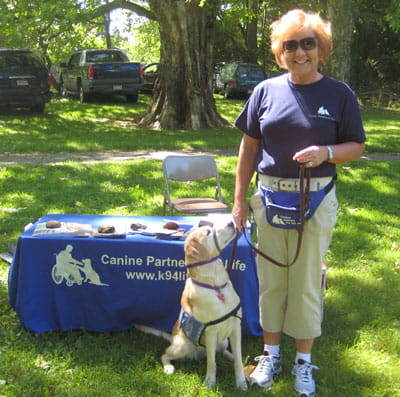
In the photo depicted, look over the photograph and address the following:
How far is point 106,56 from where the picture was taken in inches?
797

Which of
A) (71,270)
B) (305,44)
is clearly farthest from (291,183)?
(71,270)

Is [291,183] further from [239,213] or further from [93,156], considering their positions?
[93,156]

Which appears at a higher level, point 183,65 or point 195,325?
point 183,65

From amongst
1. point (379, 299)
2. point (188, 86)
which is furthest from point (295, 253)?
point (188, 86)

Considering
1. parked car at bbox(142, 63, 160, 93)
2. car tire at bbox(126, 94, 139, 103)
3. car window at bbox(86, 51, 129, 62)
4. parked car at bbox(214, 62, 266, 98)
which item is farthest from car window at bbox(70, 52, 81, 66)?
parked car at bbox(214, 62, 266, 98)

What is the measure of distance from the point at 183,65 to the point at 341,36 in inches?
215

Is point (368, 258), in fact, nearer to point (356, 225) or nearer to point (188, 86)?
point (356, 225)

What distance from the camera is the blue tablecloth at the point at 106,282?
13.1ft

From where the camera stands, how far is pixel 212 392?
3355 millimetres

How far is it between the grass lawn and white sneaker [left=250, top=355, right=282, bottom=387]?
57 mm

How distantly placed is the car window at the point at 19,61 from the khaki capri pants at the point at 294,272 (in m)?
14.0

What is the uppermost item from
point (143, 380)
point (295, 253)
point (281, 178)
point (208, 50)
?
point (208, 50)

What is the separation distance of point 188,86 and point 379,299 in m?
10.7

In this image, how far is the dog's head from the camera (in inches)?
125
